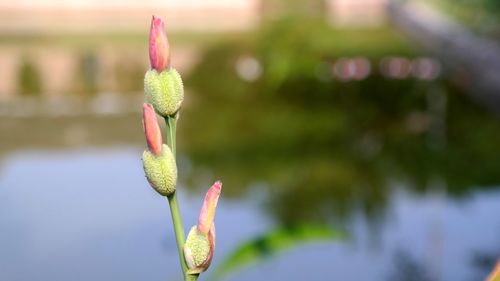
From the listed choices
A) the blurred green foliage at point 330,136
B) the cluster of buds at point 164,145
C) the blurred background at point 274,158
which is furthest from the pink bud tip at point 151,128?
the blurred green foliage at point 330,136

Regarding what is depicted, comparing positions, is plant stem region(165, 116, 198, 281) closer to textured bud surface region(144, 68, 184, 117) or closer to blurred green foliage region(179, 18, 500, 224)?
textured bud surface region(144, 68, 184, 117)

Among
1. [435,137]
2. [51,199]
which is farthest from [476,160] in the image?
[51,199]

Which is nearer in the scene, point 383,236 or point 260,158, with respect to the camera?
point 383,236

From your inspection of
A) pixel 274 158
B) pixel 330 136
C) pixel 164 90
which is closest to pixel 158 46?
pixel 164 90

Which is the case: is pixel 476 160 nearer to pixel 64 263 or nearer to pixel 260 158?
pixel 260 158

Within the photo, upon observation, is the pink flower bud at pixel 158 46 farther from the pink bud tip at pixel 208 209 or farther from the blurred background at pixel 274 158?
the blurred background at pixel 274 158

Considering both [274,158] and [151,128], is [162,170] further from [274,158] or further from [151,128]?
[274,158]
